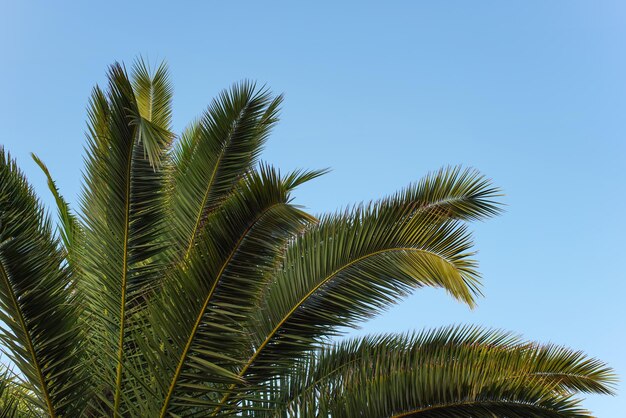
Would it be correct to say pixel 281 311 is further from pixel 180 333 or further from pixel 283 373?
pixel 180 333

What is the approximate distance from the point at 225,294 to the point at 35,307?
1.55 meters

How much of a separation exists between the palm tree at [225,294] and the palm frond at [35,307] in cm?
1

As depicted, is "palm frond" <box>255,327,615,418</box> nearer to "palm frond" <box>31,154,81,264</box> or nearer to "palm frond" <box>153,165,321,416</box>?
"palm frond" <box>153,165,321,416</box>

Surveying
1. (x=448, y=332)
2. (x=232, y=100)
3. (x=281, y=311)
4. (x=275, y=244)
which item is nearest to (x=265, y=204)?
(x=275, y=244)

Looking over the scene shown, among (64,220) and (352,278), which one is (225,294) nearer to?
(352,278)

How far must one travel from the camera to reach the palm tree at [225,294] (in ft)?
17.8

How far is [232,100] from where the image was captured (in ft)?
22.5

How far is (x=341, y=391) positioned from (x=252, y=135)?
256 centimetres

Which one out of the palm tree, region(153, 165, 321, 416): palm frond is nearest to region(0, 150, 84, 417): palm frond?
the palm tree

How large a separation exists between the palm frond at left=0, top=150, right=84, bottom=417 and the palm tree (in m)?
0.01

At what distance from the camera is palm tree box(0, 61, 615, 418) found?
5.42 metres

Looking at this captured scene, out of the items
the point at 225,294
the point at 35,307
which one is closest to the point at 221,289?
the point at 225,294

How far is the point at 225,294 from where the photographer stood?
5484 mm

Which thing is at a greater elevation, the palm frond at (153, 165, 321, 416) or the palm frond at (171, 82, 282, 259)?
the palm frond at (171, 82, 282, 259)
